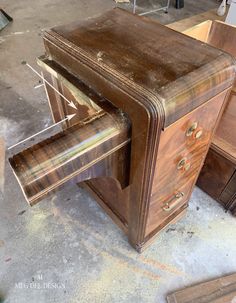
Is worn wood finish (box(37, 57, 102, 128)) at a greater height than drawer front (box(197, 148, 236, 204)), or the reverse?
worn wood finish (box(37, 57, 102, 128))

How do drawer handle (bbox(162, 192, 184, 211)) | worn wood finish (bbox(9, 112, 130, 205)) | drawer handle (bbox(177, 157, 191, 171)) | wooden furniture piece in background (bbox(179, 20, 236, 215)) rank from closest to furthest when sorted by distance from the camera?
worn wood finish (bbox(9, 112, 130, 205)), drawer handle (bbox(177, 157, 191, 171)), drawer handle (bbox(162, 192, 184, 211)), wooden furniture piece in background (bbox(179, 20, 236, 215))

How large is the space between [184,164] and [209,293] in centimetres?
57

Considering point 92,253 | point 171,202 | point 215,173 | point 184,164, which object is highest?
point 184,164

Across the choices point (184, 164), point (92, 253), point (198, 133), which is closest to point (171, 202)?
point (184, 164)

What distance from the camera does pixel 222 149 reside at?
101 cm

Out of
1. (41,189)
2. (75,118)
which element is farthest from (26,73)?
(41,189)

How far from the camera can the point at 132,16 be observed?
75cm

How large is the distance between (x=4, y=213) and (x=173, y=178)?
34.7 inches

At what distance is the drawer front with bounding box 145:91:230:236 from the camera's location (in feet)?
1.92

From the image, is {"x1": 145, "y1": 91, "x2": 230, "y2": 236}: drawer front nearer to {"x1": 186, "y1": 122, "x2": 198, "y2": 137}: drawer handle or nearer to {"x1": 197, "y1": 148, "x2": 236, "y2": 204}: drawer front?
{"x1": 186, "y1": 122, "x2": 198, "y2": 137}: drawer handle

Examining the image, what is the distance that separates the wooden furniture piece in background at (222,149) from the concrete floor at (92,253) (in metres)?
0.09

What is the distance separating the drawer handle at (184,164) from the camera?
723 millimetres

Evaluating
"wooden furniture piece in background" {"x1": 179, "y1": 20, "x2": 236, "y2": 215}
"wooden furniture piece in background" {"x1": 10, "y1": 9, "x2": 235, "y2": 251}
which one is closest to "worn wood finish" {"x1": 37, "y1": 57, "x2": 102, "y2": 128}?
"wooden furniture piece in background" {"x1": 10, "y1": 9, "x2": 235, "y2": 251}

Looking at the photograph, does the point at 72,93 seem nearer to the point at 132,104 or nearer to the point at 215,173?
the point at 132,104
